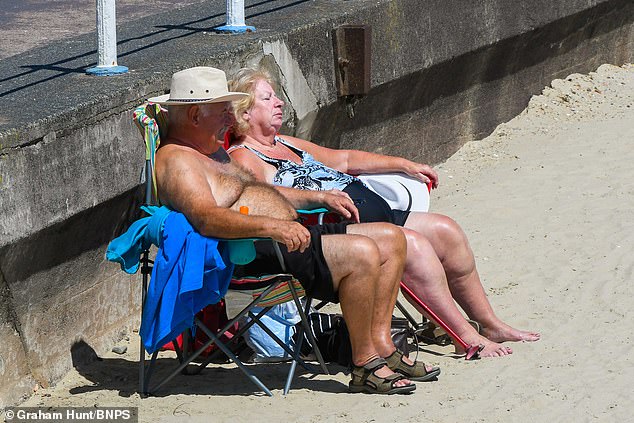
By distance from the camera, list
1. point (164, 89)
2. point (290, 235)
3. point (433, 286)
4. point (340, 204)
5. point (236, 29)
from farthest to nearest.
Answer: point (236, 29) < point (164, 89) < point (433, 286) < point (340, 204) < point (290, 235)

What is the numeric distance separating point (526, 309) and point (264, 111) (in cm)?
158

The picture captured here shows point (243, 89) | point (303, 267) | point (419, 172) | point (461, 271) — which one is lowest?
point (461, 271)

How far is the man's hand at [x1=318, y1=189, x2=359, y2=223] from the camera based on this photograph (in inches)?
202

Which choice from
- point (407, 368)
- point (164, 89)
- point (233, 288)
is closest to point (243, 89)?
point (164, 89)

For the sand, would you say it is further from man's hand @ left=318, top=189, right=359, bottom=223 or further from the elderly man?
man's hand @ left=318, top=189, right=359, bottom=223

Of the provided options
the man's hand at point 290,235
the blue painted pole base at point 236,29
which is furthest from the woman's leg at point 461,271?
the blue painted pole base at point 236,29

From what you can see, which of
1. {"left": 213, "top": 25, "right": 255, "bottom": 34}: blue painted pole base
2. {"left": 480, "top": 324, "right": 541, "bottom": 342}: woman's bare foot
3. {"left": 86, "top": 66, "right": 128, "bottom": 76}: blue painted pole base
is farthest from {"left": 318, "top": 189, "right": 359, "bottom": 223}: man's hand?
{"left": 213, "top": 25, "right": 255, "bottom": 34}: blue painted pole base

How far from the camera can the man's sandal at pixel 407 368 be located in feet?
16.3

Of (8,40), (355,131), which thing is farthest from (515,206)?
(8,40)

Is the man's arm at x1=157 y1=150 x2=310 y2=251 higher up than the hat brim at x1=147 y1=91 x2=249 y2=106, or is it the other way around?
the hat brim at x1=147 y1=91 x2=249 y2=106

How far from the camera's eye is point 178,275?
4.71 metres

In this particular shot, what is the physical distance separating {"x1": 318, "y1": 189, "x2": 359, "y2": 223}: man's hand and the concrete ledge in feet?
2.95

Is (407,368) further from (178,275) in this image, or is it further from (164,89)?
(164,89)

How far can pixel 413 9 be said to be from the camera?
25.3 feet
